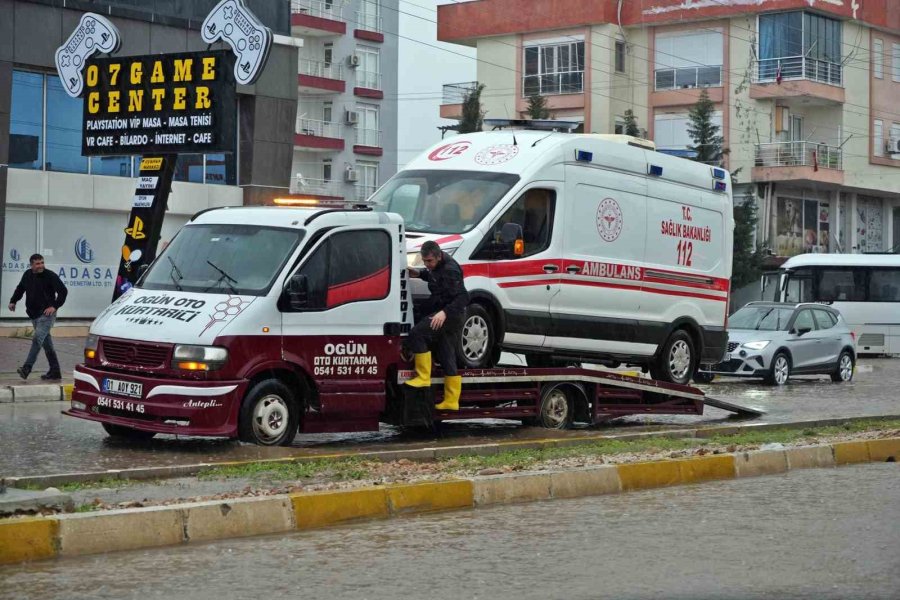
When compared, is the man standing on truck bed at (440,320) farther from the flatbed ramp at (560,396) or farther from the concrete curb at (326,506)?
the concrete curb at (326,506)

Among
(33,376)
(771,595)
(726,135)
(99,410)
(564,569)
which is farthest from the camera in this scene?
(726,135)

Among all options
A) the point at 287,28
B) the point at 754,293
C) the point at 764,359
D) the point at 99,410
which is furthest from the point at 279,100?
the point at 754,293

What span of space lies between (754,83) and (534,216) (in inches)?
1654

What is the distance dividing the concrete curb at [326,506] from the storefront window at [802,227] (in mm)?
44910

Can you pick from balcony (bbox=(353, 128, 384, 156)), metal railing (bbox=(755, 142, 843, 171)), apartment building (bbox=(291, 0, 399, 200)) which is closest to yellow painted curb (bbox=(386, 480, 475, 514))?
metal railing (bbox=(755, 142, 843, 171))

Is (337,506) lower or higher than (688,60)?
lower

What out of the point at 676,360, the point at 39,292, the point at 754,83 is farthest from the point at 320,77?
the point at 676,360

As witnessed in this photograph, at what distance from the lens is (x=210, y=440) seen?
12.5 metres

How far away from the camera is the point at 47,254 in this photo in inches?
1194

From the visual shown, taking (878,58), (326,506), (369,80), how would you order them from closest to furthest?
1. (326,506)
2. (878,58)
3. (369,80)

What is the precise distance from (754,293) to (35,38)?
109 ft

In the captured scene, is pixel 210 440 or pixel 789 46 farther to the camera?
pixel 789 46

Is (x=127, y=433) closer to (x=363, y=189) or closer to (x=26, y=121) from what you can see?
(x=26, y=121)

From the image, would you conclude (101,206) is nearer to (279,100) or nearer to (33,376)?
(279,100)
